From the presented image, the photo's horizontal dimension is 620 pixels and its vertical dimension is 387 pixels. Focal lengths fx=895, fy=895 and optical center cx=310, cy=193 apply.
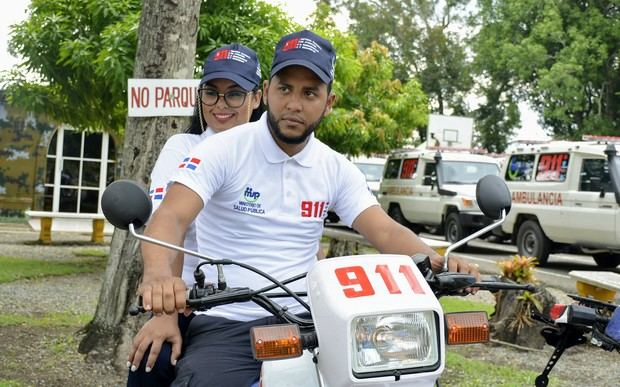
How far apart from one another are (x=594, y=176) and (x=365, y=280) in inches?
549

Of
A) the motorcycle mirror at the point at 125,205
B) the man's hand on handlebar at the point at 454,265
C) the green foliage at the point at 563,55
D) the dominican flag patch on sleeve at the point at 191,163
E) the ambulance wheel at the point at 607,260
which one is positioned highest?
the green foliage at the point at 563,55

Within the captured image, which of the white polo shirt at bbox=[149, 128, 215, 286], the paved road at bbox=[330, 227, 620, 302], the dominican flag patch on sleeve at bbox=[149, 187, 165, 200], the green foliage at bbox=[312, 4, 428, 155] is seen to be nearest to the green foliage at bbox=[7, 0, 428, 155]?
the green foliage at bbox=[312, 4, 428, 155]

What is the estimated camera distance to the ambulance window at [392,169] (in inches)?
923

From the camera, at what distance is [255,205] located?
295 centimetres

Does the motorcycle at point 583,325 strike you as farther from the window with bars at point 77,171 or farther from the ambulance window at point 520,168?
the window with bars at point 77,171

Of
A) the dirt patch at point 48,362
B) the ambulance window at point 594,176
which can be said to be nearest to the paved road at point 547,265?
the ambulance window at point 594,176

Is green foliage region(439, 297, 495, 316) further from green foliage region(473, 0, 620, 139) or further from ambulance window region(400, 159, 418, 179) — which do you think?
green foliage region(473, 0, 620, 139)

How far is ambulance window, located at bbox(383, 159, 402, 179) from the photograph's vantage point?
2344 centimetres

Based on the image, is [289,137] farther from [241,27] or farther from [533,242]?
[533,242]

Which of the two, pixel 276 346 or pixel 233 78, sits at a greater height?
pixel 233 78

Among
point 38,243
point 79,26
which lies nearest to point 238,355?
point 79,26

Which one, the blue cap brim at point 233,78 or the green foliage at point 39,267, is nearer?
the blue cap brim at point 233,78

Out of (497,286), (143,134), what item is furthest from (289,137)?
(143,134)

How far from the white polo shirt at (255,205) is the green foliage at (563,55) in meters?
31.2
